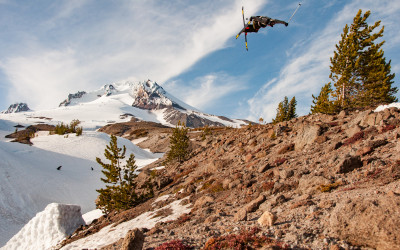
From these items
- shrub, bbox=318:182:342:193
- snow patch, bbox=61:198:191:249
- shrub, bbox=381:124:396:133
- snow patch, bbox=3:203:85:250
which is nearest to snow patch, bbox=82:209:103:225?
snow patch, bbox=3:203:85:250

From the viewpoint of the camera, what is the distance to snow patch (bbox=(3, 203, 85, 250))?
66.7 feet

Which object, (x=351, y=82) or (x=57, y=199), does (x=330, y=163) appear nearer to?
(x=351, y=82)

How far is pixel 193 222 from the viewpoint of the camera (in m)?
11.9

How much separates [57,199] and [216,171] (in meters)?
24.0

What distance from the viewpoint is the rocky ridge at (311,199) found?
6.47 meters

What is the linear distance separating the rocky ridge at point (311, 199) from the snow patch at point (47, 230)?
5.96 ft

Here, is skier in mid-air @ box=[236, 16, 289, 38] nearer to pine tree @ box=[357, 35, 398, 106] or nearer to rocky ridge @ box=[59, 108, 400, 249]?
rocky ridge @ box=[59, 108, 400, 249]

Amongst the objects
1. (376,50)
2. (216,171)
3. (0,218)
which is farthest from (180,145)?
(376,50)

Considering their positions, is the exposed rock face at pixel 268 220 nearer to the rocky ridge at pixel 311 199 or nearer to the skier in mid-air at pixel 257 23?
the rocky ridge at pixel 311 199

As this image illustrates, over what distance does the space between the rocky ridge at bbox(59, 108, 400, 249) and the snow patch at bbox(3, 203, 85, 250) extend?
1.82 metres

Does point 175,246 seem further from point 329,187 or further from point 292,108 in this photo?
point 292,108

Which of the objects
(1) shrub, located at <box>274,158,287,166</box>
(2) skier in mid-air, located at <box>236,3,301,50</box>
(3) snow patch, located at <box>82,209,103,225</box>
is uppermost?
(2) skier in mid-air, located at <box>236,3,301,50</box>

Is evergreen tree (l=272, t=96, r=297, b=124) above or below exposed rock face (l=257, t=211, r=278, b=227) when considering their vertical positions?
above

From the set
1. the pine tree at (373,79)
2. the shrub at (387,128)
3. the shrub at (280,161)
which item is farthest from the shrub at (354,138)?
the pine tree at (373,79)
